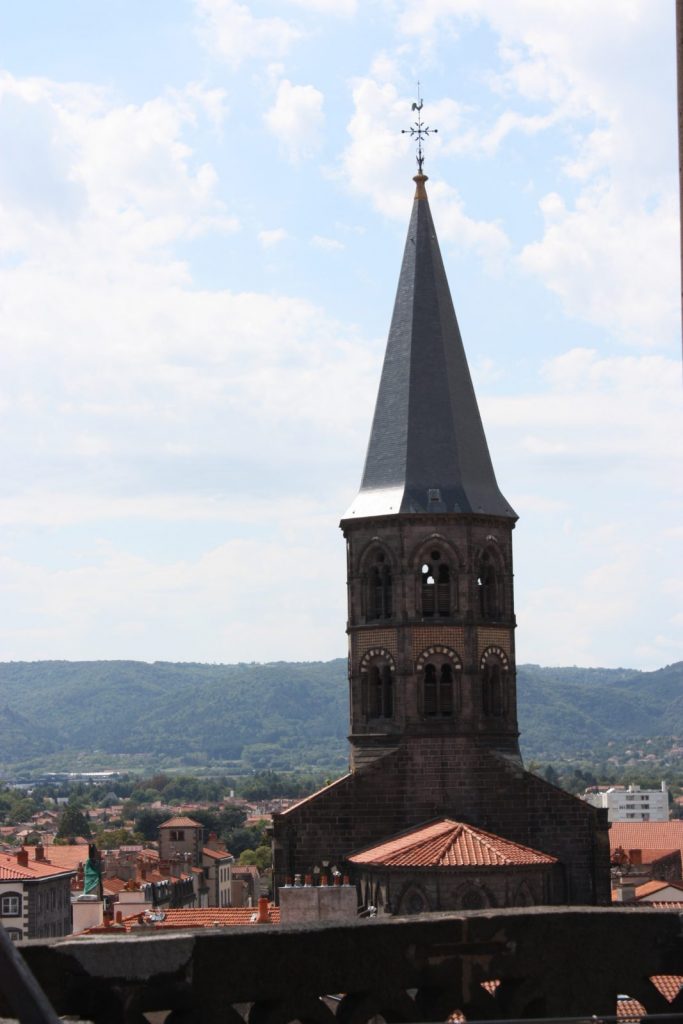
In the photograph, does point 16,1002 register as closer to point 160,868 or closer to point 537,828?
point 537,828

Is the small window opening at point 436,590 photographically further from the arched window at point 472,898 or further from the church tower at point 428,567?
the arched window at point 472,898

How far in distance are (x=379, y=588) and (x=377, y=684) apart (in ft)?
7.87

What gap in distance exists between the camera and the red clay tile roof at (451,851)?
40.8 m

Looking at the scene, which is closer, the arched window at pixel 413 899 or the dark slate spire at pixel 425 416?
the arched window at pixel 413 899

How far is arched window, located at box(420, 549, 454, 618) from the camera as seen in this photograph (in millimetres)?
45500

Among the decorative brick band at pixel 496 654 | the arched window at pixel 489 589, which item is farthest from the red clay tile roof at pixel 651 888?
the arched window at pixel 489 589

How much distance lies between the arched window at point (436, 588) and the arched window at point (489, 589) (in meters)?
0.92

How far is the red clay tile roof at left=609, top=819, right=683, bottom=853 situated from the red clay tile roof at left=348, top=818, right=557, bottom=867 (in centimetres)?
8024

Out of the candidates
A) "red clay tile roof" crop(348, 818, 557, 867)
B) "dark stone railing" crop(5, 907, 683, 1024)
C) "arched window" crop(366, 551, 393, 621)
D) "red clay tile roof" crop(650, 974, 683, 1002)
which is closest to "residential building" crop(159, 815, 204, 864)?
"arched window" crop(366, 551, 393, 621)

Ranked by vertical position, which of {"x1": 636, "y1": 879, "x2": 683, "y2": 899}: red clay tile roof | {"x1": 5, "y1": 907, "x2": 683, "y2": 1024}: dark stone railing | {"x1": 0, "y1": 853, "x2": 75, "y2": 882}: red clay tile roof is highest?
{"x1": 5, "y1": 907, "x2": 683, "y2": 1024}: dark stone railing

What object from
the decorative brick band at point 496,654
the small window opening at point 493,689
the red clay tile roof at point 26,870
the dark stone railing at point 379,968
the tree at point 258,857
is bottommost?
the tree at point 258,857

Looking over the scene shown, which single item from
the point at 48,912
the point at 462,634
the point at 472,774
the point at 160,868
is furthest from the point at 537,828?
the point at 160,868

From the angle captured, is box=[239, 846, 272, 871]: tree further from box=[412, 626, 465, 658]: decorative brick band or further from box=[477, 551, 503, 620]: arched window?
box=[412, 626, 465, 658]: decorative brick band

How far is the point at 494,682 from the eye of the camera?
152ft
